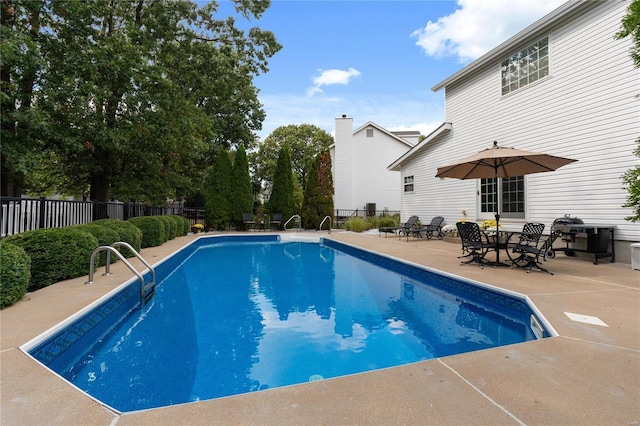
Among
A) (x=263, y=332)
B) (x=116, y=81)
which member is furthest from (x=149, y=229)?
(x=263, y=332)

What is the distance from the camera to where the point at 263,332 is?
12.5 ft

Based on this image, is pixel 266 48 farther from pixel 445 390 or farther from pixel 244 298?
pixel 445 390

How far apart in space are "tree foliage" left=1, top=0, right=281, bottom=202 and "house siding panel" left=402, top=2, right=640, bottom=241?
10103 mm

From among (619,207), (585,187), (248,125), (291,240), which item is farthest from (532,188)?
(248,125)

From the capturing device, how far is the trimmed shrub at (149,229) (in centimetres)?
908

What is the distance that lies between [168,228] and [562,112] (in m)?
12.1

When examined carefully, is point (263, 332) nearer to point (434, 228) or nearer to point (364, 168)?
point (434, 228)

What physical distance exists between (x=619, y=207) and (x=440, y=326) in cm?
553

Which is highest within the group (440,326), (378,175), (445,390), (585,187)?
(378,175)

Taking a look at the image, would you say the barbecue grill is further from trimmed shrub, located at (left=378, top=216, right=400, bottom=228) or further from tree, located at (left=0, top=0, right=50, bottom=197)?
tree, located at (left=0, top=0, right=50, bottom=197)

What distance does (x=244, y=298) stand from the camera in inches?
208

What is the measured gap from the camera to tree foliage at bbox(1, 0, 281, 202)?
25.4ft

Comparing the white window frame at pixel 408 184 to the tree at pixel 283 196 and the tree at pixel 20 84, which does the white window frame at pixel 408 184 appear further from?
the tree at pixel 20 84

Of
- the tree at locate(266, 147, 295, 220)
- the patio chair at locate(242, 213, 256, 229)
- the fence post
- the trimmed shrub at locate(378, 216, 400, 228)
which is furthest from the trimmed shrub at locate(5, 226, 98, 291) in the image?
→ the trimmed shrub at locate(378, 216, 400, 228)
